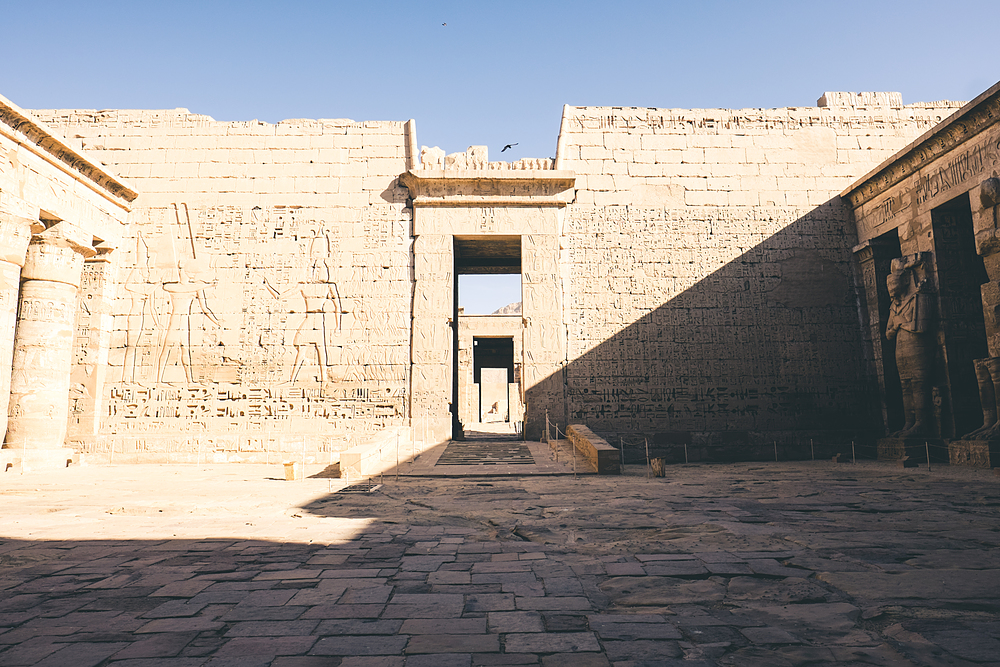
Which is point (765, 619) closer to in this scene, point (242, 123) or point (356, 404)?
point (356, 404)

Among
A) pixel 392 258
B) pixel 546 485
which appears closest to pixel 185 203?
pixel 392 258

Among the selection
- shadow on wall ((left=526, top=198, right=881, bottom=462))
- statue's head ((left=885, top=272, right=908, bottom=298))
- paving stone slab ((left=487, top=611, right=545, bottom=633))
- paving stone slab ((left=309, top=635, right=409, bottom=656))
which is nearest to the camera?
paving stone slab ((left=309, top=635, right=409, bottom=656))

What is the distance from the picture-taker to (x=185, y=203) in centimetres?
1222

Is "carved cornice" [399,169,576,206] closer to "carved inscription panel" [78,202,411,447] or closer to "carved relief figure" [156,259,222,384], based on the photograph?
"carved inscription panel" [78,202,411,447]

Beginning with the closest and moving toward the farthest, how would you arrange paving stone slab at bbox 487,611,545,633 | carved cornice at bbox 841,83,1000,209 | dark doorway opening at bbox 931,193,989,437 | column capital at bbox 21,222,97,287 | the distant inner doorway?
paving stone slab at bbox 487,611,545,633
carved cornice at bbox 841,83,1000,209
dark doorway opening at bbox 931,193,989,437
column capital at bbox 21,222,97,287
the distant inner doorway

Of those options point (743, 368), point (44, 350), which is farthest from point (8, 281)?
point (743, 368)

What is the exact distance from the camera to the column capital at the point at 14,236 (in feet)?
29.1

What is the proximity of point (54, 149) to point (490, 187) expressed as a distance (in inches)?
314

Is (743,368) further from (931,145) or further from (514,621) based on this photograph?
(514,621)

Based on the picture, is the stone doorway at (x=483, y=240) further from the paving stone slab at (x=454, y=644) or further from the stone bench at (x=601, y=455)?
the paving stone slab at (x=454, y=644)

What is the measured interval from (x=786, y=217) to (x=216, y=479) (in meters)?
12.3

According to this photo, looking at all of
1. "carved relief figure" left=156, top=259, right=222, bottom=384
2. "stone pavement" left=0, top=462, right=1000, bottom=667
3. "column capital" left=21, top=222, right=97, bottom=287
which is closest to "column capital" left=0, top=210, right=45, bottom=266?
"column capital" left=21, top=222, right=97, bottom=287

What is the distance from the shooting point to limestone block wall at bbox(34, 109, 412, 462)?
11.5 meters

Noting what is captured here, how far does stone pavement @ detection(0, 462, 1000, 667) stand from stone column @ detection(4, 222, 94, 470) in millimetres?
4751
